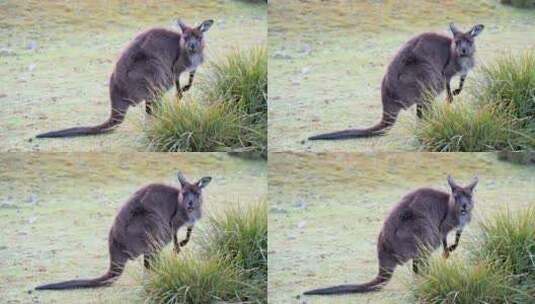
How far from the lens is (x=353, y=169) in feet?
20.9

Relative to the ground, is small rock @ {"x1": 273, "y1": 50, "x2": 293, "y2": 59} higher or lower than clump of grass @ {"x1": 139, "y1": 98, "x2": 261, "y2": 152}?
higher

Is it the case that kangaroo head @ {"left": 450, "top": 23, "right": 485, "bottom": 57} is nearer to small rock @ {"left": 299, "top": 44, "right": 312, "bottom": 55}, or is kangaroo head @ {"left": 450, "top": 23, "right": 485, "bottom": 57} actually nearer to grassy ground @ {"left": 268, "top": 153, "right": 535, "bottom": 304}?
grassy ground @ {"left": 268, "top": 153, "right": 535, "bottom": 304}

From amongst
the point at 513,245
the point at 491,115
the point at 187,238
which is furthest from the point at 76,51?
the point at 513,245

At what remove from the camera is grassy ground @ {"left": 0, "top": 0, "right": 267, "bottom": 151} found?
6348mm

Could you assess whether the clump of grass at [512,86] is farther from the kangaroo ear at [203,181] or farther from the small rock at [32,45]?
the small rock at [32,45]

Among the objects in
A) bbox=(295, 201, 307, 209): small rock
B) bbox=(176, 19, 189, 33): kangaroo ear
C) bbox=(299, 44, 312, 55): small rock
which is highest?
bbox=(176, 19, 189, 33): kangaroo ear

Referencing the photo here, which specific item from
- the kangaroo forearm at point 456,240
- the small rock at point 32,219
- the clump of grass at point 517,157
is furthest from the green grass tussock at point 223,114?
the clump of grass at point 517,157

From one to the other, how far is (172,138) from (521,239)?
1.65 metres

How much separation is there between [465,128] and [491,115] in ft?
0.44

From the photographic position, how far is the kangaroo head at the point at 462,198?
246 inches

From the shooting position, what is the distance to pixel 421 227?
6.28m

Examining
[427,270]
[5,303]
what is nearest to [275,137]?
[427,270]

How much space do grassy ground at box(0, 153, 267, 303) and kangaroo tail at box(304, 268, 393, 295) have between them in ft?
1.71

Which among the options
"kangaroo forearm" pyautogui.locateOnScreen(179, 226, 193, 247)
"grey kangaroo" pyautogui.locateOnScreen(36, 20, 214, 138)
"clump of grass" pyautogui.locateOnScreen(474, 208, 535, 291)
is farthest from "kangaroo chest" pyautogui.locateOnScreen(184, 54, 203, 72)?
"clump of grass" pyautogui.locateOnScreen(474, 208, 535, 291)
